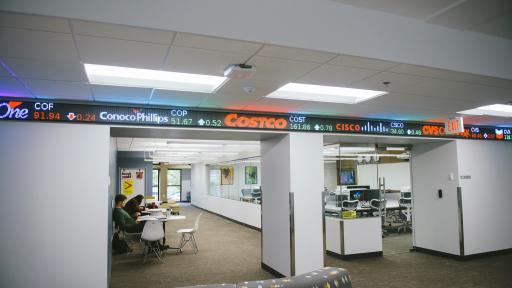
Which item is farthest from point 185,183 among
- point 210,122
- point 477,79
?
point 477,79

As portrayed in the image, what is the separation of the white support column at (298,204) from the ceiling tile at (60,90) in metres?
2.95

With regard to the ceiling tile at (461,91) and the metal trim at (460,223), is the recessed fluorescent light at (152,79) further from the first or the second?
the metal trim at (460,223)

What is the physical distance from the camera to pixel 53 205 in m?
4.27

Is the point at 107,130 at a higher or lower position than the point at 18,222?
higher

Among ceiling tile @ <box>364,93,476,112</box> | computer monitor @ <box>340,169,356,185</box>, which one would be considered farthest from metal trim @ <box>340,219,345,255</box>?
ceiling tile @ <box>364,93,476,112</box>

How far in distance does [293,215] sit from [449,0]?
3621 mm

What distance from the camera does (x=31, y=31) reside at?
241 cm

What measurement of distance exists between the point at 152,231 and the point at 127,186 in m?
7.27

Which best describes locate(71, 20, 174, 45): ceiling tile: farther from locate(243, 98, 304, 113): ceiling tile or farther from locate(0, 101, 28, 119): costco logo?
locate(0, 101, 28, 119): costco logo

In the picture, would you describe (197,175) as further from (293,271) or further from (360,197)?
(293,271)

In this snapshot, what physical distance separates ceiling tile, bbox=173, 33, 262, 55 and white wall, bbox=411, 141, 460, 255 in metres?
5.86

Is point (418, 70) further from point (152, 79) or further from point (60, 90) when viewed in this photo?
point (60, 90)

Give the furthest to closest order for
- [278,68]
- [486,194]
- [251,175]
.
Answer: [251,175], [486,194], [278,68]

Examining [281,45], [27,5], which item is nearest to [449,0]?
[281,45]
